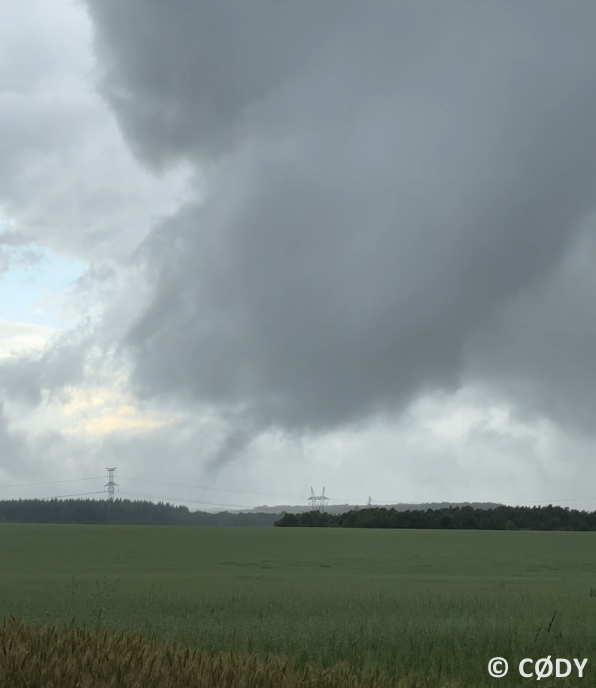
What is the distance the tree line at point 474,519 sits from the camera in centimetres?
10212

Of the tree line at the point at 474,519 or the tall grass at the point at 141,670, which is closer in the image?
the tall grass at the point at 141,670

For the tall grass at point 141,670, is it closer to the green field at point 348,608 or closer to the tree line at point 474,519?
the green field at point 348,608

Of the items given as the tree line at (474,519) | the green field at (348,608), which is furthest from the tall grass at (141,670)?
the tree line at (474,519)

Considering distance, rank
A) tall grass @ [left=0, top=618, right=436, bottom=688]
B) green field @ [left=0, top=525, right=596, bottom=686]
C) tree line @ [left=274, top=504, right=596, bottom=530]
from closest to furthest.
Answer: tall grass @ [left=0, top=618, right=436, bottom=688] → green field @ [left=0, top=525, right=596, bottom=686] → tree line @ [left=274, top=504, right=596, bottom=530]

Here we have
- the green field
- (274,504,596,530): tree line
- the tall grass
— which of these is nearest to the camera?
the tall grass

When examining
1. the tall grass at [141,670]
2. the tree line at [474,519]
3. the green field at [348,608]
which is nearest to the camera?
the tall grass at [141,670]

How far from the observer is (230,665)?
8.01m

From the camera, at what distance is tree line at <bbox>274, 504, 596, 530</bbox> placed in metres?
102

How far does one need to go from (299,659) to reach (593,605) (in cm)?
1088

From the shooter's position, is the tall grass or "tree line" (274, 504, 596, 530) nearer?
the tall grass

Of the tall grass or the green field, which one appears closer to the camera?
the tall grass

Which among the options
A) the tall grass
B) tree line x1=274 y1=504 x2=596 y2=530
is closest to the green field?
the tall grass

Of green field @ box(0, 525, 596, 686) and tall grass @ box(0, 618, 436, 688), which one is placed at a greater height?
tall grass @ box(0, 618, 436, 688)

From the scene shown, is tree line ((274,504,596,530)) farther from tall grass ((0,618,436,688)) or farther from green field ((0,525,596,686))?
tall grass ((0,618,436,688))
